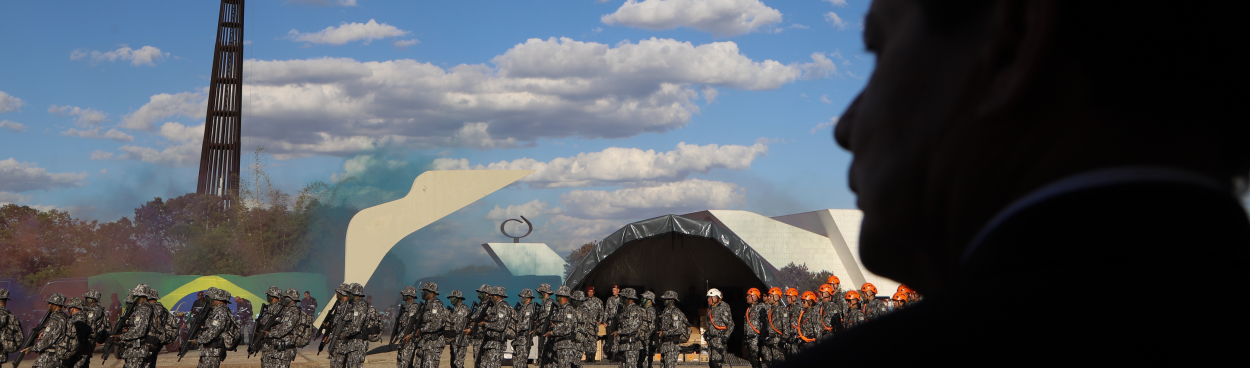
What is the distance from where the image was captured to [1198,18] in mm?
552

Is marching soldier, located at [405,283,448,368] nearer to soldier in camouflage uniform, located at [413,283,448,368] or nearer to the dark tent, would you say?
soldier in camouflage uniform, located at [413,283,448,368]

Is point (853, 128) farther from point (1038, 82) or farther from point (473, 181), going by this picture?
point (473, 181)

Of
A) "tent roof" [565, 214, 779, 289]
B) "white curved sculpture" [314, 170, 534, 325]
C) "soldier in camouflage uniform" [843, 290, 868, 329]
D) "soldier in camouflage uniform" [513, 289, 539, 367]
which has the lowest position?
"soldier in camouflage uniform" [513, 289, 539, 367]

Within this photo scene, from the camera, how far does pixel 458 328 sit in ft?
50.3

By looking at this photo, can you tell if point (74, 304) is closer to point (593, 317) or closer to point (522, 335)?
point (522, 335)

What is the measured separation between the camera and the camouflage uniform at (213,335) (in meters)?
13.2

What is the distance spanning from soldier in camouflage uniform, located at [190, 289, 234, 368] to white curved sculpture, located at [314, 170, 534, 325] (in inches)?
403

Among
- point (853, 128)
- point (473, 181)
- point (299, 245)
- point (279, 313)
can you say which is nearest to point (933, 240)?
point (853, 128)

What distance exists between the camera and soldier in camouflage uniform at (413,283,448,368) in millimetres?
14898

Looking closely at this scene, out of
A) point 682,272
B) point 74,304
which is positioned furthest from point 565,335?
point 74,304

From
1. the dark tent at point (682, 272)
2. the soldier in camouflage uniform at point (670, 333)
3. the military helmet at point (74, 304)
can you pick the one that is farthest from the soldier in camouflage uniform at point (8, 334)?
the soldier in camouflage uniform at point (670, 333)

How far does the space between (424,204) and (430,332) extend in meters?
9.91

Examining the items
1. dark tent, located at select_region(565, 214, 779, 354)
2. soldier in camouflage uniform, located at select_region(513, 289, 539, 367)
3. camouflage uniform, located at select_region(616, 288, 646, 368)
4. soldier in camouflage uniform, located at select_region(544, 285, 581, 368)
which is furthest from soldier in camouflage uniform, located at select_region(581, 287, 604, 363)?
soldier in camouflage uniform, located at select_region(513, 289, 539, 367)

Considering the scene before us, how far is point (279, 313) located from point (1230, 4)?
606 inches
